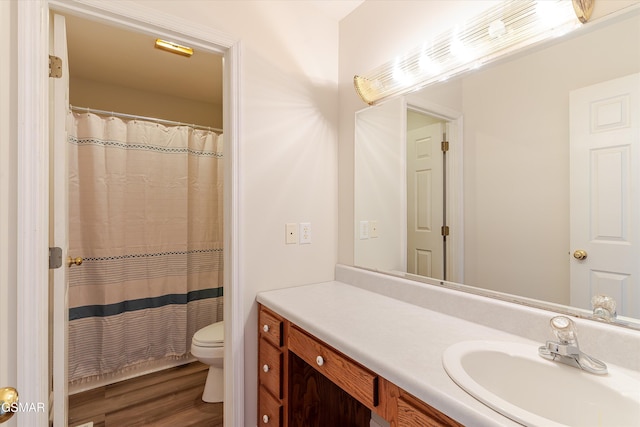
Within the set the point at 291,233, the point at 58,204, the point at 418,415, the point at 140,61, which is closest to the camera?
the point at 418,415

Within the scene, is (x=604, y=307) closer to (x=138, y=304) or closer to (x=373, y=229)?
(x=373, y=229)

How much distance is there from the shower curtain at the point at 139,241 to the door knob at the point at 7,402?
1.97 m

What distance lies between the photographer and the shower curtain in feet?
7.00

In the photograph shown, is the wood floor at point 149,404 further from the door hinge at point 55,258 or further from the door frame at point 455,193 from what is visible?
the door frame at point 455,193

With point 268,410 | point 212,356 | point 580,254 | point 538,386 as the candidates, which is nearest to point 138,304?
point 212,356

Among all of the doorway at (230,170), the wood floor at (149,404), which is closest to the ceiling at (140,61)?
the doorway at (230,170)

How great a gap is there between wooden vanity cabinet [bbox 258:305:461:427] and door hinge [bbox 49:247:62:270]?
2.76ft

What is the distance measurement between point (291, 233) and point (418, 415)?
3.42 ft

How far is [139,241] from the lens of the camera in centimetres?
233

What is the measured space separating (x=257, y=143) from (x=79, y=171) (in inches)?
59.8

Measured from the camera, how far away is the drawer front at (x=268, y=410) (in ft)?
4.30

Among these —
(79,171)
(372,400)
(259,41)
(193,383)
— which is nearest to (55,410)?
(193,383)

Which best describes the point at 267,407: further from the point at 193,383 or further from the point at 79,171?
the point at 79,171

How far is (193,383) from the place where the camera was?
221 centimetres
